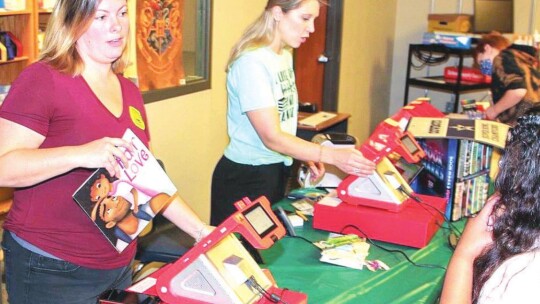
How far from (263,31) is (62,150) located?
3.99 feet

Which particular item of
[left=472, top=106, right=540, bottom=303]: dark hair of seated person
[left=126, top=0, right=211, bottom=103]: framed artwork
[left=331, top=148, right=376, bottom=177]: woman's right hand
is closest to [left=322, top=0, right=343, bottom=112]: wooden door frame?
[left=126, top=0, right=211, bottom=103]: framed artwork

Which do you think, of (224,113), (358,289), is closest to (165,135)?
(224,113)

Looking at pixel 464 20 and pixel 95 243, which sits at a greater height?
pixel 464 20

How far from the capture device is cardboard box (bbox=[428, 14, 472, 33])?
645 centimetres

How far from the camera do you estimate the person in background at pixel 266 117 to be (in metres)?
2.29

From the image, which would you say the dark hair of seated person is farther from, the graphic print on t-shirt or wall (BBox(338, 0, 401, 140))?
wall (BBox(338, 0, 401, 140))

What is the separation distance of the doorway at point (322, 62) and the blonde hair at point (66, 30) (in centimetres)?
441

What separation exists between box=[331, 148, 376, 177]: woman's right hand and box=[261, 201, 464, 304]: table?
246mm

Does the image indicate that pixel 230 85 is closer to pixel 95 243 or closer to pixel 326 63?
pixel 95 243

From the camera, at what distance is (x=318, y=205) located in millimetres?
2254

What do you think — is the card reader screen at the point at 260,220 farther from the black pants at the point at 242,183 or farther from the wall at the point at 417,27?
the wall at the point at 417,27

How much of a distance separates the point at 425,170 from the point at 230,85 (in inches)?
33.0

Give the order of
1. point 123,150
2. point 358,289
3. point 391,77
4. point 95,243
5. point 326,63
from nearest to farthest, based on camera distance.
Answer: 1. point 123,150
2. point 95,243
3. point 358,289
4. point 326,63
5. point 391,77

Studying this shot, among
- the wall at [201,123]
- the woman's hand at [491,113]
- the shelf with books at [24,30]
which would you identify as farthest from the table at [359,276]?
the woman's hand at [491,113]
